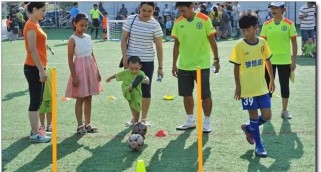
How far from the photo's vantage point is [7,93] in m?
11.0

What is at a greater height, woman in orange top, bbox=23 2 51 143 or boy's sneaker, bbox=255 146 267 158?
woman in orange top, bbox=23 2 51 143

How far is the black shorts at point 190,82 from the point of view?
7.61 m

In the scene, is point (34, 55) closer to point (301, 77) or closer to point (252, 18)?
point (252, 18)

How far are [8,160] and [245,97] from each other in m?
2.69

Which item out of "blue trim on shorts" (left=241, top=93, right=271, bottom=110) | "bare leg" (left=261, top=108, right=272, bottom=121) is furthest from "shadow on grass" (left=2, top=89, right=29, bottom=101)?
"bare leg" (left=261, top=108, right=272, bottom=121)

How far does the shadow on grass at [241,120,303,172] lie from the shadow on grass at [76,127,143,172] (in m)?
1.27

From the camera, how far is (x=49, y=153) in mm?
6688

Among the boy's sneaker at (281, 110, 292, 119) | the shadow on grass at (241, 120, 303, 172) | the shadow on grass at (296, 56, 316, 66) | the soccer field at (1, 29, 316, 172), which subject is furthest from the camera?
the shadow on grass at (296, 56, 316, 66)

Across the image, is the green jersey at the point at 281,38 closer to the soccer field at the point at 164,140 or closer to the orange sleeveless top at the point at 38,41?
the soccer field at the point at 164,140

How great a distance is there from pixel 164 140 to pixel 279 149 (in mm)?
1425

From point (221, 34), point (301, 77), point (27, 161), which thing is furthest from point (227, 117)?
point (221, 34)

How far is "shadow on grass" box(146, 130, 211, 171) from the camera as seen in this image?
6.10 m

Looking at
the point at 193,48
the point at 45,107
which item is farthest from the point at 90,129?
the point at 193,48

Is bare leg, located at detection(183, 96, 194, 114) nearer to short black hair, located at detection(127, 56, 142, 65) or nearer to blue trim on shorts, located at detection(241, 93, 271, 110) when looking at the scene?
short black hair, located at detection(127, 56, 142, 65)
